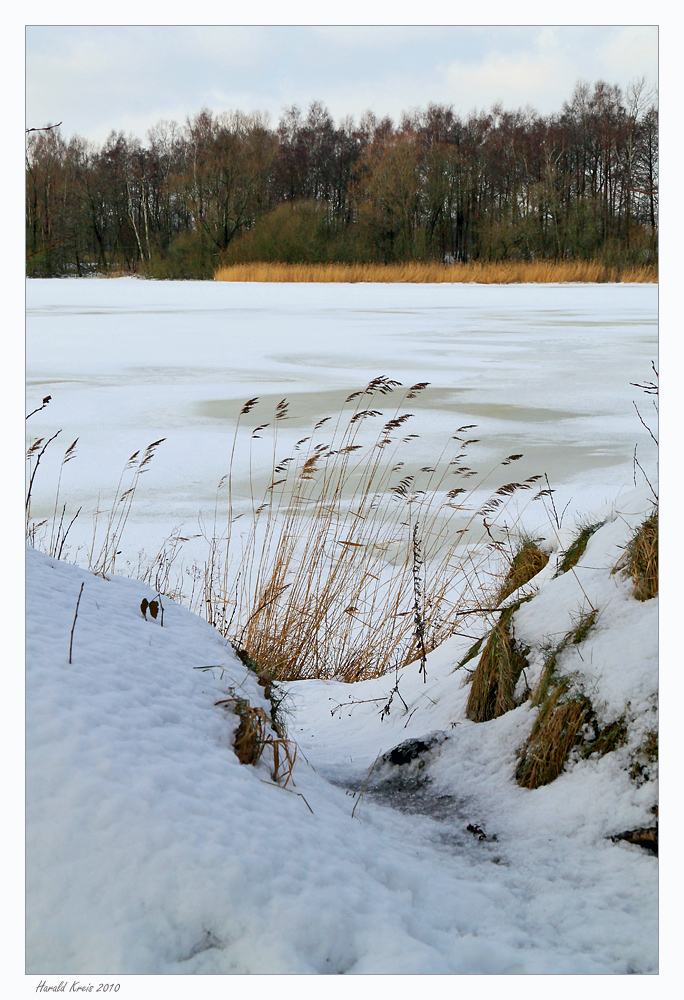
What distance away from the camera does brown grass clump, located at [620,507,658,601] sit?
5.80ft

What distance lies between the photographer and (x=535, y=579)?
7.80 feet

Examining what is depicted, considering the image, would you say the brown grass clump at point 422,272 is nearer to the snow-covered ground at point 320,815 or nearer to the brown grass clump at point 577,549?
the brown grass clump at point 577,549

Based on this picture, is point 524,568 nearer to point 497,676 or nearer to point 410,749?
point 497,676

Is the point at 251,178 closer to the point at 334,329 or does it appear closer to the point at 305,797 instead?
the point at 334,329

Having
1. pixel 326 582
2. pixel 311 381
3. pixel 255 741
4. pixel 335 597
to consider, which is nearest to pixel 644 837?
pixel 255 741

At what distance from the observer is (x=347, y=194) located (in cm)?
2359

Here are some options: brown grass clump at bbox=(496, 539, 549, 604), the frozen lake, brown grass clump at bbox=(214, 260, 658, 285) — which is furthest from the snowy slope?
brown grass clump at bbox=(214, 260, 658, 285)

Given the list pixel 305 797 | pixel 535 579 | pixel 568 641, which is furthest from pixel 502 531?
pixel 305 797

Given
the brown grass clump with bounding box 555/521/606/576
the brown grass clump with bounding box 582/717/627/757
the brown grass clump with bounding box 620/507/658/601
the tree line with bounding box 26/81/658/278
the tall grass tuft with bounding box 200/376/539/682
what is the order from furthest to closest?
the tree line with bounding box 26/81/658/278 < the tall grass tuft with bounding box 200/376/539/682 < the brown grass clump with bounding box 555/521/606/576 < the brown grass clump with bounding box 620/507/658/601 < the brown grass clump with bounding box 582/717/627/757

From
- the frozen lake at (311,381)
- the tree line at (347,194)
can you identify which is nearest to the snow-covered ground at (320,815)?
the frozen lake at (311,381)

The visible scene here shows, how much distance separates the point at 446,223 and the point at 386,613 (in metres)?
23.9

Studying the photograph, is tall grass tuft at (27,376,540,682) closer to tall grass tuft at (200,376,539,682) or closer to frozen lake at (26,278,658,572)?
tall grass tuft at (200,376,539,682)

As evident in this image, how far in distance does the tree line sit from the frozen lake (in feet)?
4.73
